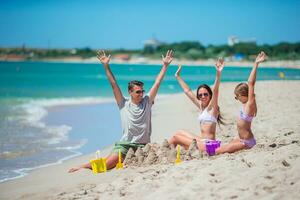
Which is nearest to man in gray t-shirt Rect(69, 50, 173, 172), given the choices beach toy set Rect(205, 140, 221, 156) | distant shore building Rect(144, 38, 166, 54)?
beach toy set Rect(205, 140, 221, 156)

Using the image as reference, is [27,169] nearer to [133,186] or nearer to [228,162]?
[133,186]

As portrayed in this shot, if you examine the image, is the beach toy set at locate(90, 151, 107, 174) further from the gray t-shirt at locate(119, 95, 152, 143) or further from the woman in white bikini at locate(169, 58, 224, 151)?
the woman in white bikini at locate(169, 58, 224, 151)

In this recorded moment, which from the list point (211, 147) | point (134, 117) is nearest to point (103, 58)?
point (134, 117)

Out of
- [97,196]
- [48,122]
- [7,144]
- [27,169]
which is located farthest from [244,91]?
[48,122]

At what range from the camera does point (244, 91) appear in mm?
6566

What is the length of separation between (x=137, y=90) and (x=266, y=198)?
305 cm

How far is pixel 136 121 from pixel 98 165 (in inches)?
34.4

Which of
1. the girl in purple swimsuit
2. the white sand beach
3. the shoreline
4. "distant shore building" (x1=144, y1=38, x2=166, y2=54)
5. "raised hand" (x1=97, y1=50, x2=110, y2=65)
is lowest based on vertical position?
the white sand beach

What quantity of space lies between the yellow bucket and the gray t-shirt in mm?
549

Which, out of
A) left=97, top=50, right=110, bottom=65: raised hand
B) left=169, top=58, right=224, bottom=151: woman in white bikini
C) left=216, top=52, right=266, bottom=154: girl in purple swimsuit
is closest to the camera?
left=216, top=52, right=266, bottom=154: girl in purple swimsuit

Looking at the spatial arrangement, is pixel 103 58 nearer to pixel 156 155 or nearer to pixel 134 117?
pixel 134 117

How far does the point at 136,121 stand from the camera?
6.98 metres

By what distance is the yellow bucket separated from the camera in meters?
6.64

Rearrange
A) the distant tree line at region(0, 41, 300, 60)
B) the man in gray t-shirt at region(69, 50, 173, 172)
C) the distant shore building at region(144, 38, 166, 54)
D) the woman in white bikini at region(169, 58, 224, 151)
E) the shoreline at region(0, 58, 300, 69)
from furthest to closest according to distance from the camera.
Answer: the distant shore building at region(144, 38, 166, 54), the distant tree line at region(0, 41, 300, 60), the shoreline at region(0, 58, 300, 69), the man in gray t-shirt at region(69, 50, 173, 172), the woman in white bikini at region(169, 58, 224, 151)
